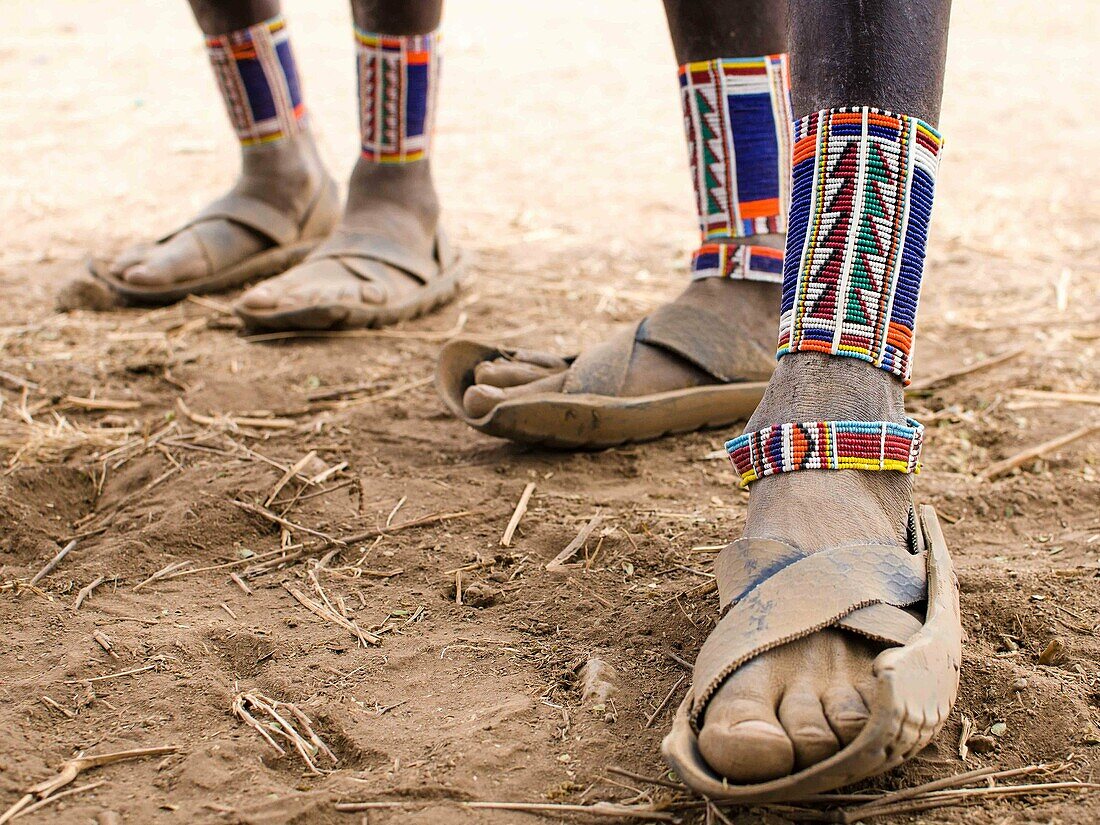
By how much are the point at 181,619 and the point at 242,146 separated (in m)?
1.81

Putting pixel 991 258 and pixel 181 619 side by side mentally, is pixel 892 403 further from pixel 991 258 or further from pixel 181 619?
pixel 991 258

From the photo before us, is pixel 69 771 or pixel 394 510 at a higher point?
pixel 69 771

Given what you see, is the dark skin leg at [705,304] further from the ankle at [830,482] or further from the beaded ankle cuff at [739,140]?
the ankle at [830,482]

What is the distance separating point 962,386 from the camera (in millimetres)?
2078

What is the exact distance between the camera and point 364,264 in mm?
2453

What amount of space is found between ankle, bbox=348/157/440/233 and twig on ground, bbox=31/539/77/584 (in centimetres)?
131

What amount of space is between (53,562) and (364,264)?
3.96ft

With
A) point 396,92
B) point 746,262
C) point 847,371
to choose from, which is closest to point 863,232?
Result: point 847,371

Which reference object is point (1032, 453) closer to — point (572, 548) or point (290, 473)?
point (572, 548)

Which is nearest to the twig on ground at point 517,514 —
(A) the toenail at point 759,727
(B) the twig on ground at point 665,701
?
(B) the twig on ground at point 665,701

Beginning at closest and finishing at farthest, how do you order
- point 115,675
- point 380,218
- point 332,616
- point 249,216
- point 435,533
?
1. point 115,675
2. point 332,616
3. point 435,533
4. point 380,218
5. point 249,216

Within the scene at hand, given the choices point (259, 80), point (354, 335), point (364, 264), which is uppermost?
point (259, 80)

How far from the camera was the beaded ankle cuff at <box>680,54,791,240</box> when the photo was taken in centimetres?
179

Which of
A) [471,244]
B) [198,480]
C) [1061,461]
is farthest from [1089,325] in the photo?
[198,480]
